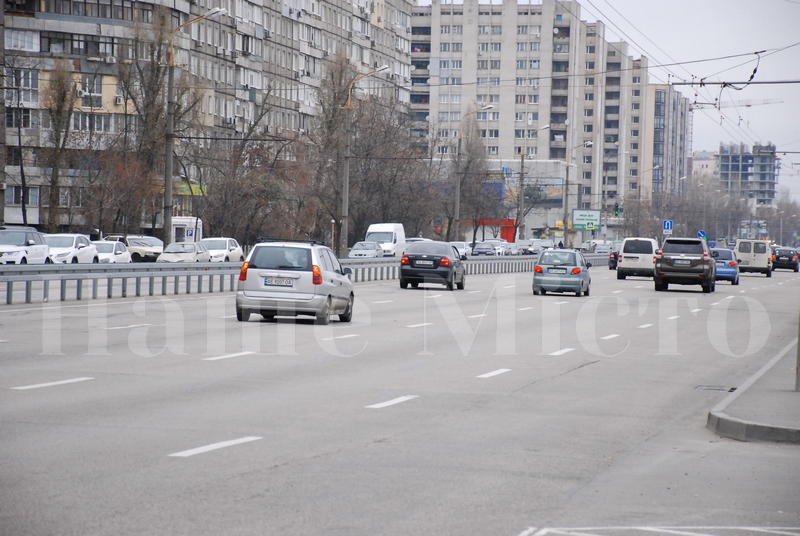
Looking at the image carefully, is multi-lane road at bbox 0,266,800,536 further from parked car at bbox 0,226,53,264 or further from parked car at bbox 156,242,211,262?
parked car at bbox 156,242,211,262

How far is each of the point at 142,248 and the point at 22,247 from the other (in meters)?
21.5

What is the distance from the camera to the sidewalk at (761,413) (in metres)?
11.3

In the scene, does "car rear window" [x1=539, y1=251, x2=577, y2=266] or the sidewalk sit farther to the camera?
"car rear window" [x1=539, y1=251, x2=577, y2=266]

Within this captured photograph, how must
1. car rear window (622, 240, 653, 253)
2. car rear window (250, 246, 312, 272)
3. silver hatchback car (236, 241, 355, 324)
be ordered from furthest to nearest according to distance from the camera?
car rear window (622, 240, 653, 253) < car rear window (250, 246, 312, 272) < silver hatchback car (236, 241, 355, 324)

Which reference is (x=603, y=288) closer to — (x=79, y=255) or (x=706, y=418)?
(x=79, y=255)

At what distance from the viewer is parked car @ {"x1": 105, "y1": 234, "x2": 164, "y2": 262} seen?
64625 mm

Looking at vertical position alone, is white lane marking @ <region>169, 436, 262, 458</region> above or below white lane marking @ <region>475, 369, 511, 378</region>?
above

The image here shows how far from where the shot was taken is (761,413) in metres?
12.2

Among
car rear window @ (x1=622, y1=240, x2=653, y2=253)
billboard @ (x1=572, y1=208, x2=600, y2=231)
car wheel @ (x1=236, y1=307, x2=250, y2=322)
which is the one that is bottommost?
car wheel @ (x1=236, y1=307, x2=250, y2=322)

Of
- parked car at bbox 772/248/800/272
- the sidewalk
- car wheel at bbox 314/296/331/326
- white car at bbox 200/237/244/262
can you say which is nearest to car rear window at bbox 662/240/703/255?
white car at bbox 200/237/244/262

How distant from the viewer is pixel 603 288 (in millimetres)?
47969

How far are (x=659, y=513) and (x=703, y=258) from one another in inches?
1495

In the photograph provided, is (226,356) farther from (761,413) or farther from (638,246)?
(638,246)

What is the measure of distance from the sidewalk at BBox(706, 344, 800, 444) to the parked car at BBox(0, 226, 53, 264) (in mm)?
31555
